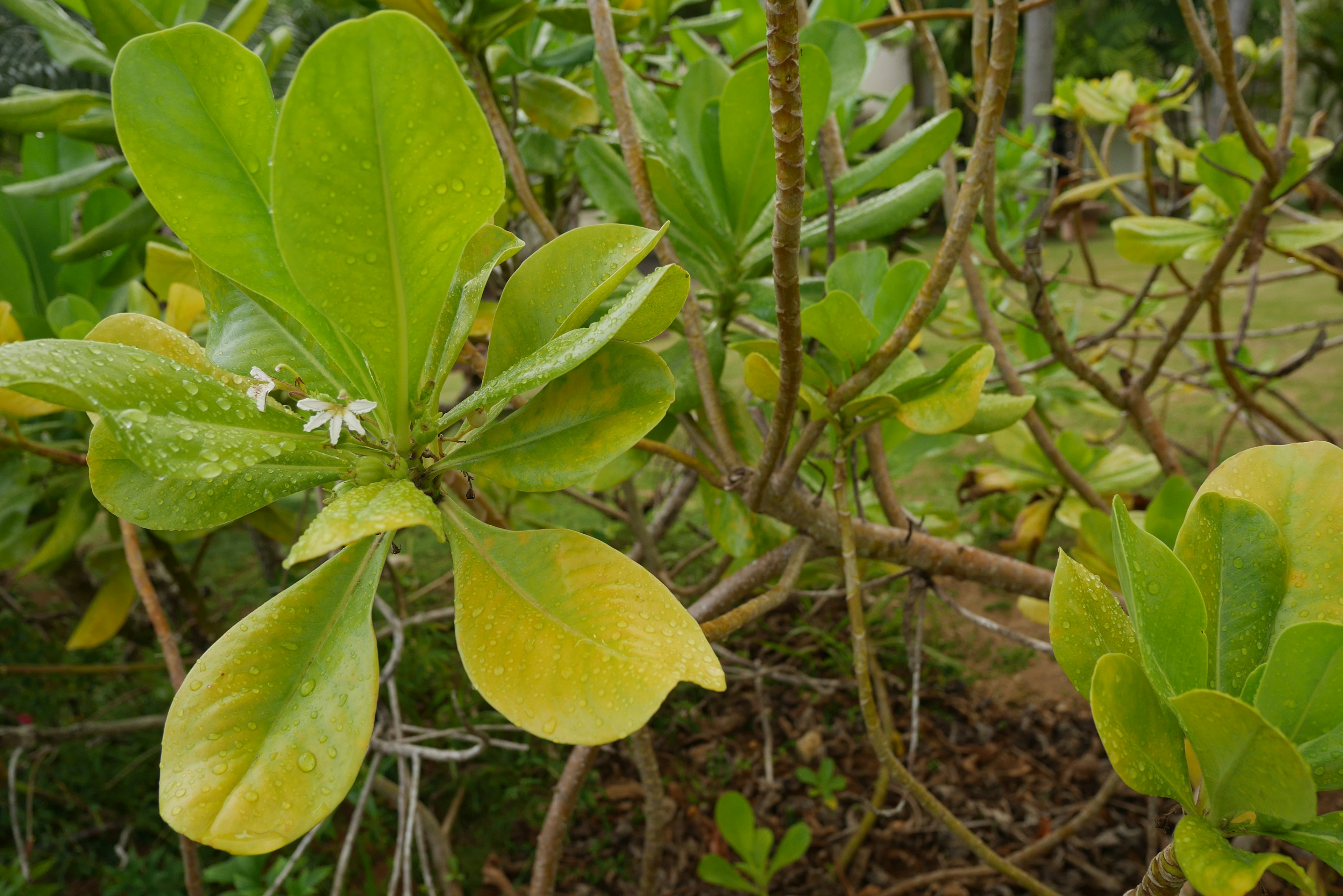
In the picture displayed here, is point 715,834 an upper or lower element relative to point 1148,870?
lower

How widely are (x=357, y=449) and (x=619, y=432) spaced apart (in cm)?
17

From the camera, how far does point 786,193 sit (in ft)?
1.26

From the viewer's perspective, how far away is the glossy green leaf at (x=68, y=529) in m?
1.08

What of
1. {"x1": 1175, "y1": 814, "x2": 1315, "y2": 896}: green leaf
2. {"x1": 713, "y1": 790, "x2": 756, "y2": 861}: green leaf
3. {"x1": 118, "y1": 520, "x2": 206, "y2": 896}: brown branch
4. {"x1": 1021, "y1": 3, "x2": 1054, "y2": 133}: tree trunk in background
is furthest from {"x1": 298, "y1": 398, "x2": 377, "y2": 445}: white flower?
{"x1": 1021, "y1": 3, "x2": 1054, "y2": 133}: tree trunk in background

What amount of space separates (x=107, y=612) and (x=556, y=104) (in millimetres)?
1051

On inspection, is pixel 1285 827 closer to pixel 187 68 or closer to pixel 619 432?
pixel 619 432

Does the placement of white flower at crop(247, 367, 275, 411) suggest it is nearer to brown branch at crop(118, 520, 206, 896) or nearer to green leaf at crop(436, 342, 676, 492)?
green leaf at crop(436, 342, 676, 492)

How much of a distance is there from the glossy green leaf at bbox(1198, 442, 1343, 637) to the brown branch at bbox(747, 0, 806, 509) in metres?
0.24

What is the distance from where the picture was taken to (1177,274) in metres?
1.41

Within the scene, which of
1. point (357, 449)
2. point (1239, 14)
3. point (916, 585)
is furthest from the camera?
point (1239, 14)

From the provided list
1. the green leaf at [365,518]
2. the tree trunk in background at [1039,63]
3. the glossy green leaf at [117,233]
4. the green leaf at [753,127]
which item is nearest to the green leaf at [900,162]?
the green leaf at [753,127]

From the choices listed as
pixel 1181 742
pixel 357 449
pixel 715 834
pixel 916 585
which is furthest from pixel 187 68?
pixel 715 834

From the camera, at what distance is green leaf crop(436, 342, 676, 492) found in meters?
0.42

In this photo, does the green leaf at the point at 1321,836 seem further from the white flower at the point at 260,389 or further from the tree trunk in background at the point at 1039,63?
the tree trunk in background at the point at 1039,63
